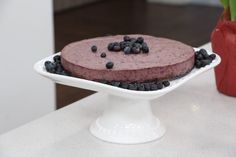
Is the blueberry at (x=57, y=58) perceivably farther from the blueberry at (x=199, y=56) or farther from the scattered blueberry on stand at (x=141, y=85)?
the blueberry at (x=199, y=56)

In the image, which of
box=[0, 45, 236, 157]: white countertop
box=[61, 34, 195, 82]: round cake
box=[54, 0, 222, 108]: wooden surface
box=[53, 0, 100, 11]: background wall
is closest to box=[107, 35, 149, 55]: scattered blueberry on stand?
box=[61, 34, 195, 82]: round cake

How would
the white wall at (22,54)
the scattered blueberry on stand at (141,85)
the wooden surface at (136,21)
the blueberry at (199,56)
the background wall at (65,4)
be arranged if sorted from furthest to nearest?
the background wall at (65,4) < the wooden surface at (136,21) < the white wall at (22,54) < the blueberry at (199,56) < the scattered blueberry on stand at (141,85)

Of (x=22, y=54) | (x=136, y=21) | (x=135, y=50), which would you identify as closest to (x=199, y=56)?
(x=135, y=50)

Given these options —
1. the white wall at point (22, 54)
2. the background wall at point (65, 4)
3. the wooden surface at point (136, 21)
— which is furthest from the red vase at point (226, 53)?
the background wall at point (65, 4)

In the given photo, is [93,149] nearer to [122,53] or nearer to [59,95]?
[122,53]

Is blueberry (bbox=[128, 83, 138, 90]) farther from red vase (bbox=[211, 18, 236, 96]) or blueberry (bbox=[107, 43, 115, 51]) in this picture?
red vase (bbox=[211, 18, 236, 96])

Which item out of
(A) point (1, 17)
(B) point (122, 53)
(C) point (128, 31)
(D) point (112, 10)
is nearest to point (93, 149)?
(B) point (122, 53)
